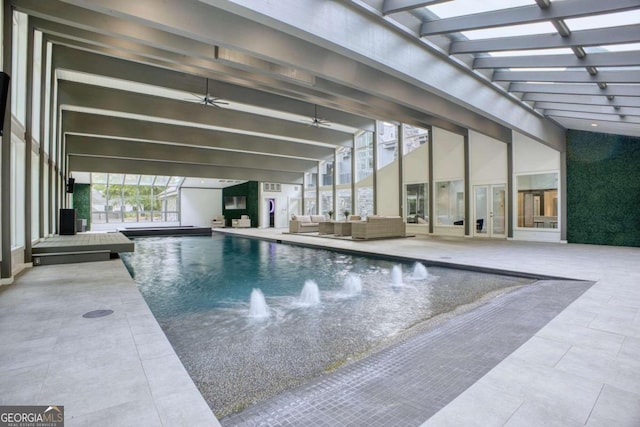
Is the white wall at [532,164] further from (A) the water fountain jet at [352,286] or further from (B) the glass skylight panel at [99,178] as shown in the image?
(B) the glass skylight panel at [99,178]

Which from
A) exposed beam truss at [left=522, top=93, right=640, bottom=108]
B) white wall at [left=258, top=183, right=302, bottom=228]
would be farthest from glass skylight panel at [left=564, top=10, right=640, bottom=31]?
white wall at [left=258, top=183, right=302, bottom=228]

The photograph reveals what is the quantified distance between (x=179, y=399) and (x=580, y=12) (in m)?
4.81

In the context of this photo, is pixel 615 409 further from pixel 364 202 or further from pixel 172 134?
pixel 364 202

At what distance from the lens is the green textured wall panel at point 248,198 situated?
19.7 meters

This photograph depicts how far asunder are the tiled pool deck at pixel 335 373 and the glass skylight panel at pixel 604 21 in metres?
2.99

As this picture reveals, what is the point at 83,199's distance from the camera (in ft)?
57.0

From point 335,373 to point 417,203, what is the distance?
11600 mm

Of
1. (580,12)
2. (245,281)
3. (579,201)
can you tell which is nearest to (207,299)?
(245,281)

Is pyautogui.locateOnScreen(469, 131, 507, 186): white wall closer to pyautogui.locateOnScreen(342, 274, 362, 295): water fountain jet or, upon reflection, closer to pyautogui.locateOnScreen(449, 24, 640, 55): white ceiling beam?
pyautogui.locateOnScreen(449, 24, 640, 55): white ceiling beam

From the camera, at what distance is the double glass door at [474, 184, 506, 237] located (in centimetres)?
1075

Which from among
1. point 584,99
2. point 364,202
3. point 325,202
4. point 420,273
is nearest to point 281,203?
point 325,202

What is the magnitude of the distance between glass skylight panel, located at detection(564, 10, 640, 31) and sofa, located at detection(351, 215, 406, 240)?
7.49 m

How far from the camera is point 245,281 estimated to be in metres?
5.59

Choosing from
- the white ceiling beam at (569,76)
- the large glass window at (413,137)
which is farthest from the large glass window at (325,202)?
the white ceiling beam at (569,76)
